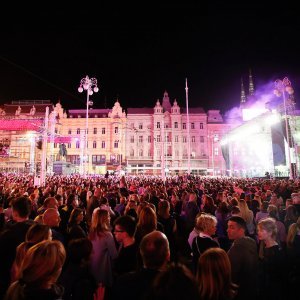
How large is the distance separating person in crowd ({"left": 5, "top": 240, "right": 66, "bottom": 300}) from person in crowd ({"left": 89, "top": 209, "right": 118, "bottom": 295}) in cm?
177

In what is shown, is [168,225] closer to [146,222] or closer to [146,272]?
[146,222]

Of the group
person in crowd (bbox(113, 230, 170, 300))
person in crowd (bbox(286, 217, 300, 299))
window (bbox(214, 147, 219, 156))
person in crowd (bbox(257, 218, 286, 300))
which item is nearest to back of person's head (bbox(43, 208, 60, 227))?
person in crowd (bbox(113, 230, 170, 300))

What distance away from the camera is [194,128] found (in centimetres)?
7400

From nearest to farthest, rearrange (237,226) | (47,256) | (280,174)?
(47,256) < (237,226) < (280,174)

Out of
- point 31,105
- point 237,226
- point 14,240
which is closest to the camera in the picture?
point 14,240

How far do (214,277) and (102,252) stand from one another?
7.39ft

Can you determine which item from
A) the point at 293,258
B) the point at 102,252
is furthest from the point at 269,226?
the point at 102,252

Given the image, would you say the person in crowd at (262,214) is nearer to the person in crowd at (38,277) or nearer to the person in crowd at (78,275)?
the person in crowd at (78,275)

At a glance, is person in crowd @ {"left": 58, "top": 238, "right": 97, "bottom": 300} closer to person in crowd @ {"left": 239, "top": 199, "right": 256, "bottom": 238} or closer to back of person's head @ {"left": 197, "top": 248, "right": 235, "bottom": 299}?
back of person's head @ {"left": 197, "top": 248, "right": 235, "bottom": 299}

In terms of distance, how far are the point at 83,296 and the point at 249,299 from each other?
2.18 metres

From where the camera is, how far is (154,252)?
2816 mm

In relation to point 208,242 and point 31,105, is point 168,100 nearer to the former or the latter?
point 31,105

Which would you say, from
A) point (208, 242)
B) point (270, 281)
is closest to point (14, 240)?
point (208, 242)

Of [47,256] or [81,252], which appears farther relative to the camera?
[81,252]
